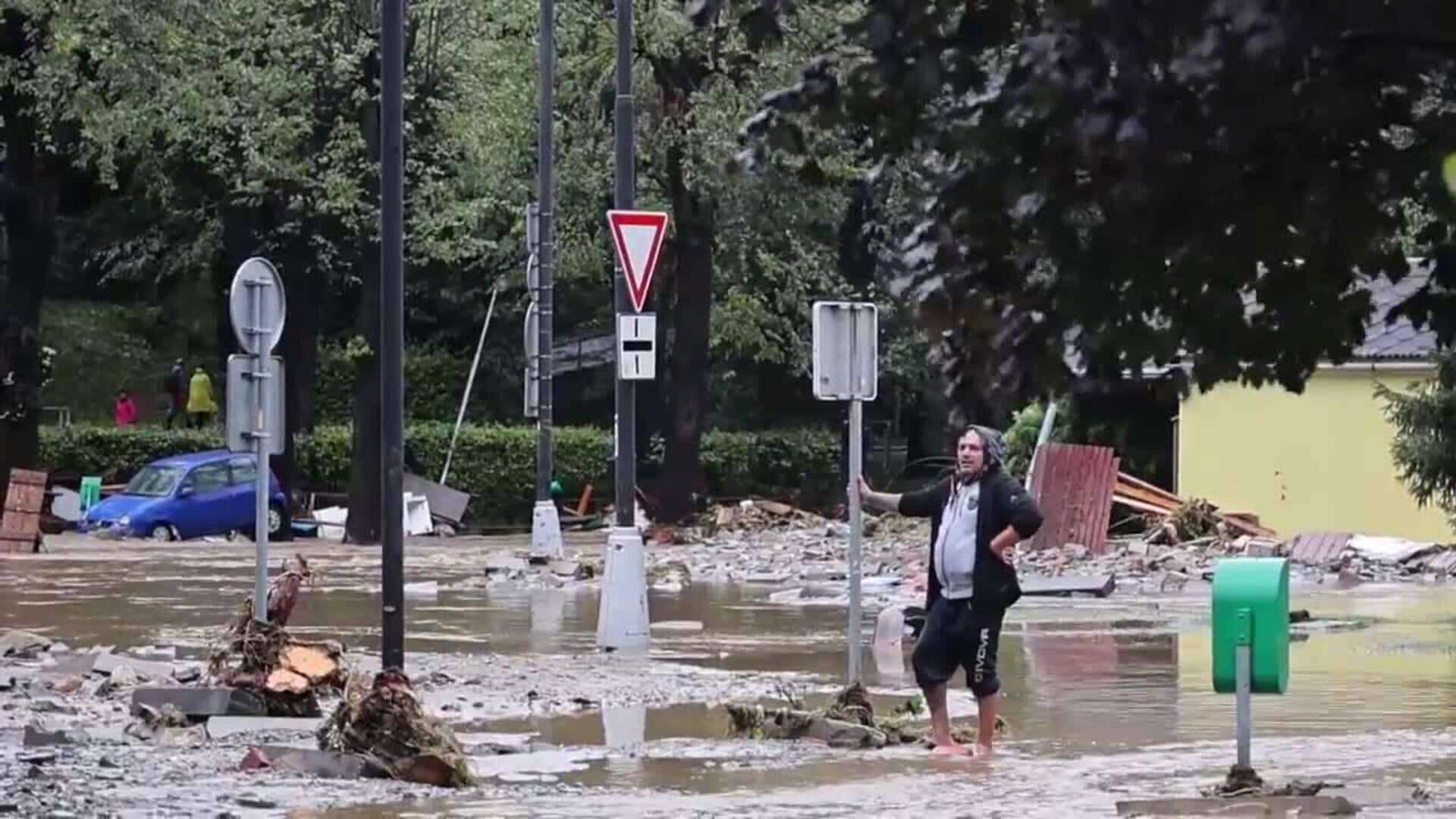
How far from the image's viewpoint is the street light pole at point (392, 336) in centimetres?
1433

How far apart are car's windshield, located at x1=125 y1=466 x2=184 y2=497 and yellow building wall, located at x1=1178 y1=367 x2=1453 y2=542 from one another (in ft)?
53.3

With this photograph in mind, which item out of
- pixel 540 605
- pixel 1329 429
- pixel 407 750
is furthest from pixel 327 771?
pixel 1329 429

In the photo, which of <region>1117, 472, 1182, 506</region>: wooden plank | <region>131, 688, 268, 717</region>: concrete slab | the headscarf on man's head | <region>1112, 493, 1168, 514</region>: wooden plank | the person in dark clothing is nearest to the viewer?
the headscarf on man's head

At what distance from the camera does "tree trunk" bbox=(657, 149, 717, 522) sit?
146 ft

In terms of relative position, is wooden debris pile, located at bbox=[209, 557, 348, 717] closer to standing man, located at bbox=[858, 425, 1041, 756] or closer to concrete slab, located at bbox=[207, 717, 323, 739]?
concrete slab, located at bbox=[207, 717, 323, 739]

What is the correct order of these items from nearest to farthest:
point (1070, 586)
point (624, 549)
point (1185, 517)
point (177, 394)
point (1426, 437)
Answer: point (624, 549), point (1426, 437), point (1070, 586), point (1185, 517), point (177, 394)

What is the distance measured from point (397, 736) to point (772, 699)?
14.5 ft

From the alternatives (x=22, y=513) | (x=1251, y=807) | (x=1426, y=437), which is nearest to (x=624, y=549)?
(x=1426, y=437)

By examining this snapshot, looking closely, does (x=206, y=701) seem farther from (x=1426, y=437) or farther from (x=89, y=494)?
(x=89, y=494)

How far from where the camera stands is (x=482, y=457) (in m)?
50.1

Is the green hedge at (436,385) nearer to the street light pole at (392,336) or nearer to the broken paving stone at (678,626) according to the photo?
the broken paving stone at (678,626)

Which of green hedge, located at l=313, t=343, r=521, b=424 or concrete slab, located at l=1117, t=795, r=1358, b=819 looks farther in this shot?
green hedge, located at l=313, t=343, r=521, b=424

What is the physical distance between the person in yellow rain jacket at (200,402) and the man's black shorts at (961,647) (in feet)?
128

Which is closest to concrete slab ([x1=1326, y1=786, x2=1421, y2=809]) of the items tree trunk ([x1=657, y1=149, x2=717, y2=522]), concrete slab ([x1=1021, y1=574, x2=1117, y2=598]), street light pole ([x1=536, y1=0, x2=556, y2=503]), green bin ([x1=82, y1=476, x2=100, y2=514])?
concrete slab ([x1=1021, y1=574, x2=1117, y2=598])
